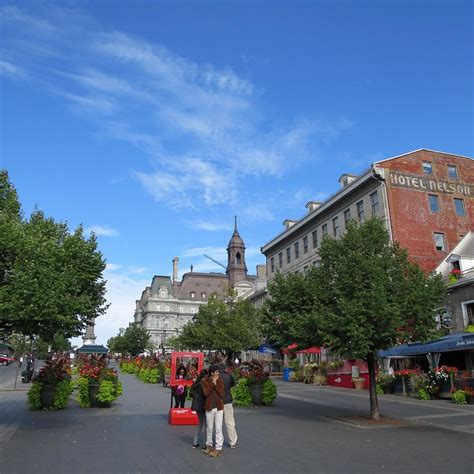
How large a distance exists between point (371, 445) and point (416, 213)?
2570cm

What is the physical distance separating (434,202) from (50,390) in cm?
2908

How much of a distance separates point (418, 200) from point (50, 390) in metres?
27.5

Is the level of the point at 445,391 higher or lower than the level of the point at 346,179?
lower

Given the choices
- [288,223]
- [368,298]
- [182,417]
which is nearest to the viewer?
[182,417]

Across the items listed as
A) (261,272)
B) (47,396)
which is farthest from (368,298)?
(261,272)

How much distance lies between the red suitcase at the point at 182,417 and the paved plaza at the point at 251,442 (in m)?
0.27

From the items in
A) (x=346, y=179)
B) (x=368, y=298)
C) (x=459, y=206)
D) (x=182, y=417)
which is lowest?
(x=182, y=417)

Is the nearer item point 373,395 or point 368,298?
point 368,298

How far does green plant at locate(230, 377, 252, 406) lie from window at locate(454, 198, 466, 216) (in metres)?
24.3

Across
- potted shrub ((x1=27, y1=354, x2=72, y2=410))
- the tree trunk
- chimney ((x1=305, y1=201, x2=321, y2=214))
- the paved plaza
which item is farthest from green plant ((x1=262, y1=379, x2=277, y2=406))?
chimney ((x1=305, y1=201, x2=321, y2=214))

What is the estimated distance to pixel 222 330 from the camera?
40.4 meters

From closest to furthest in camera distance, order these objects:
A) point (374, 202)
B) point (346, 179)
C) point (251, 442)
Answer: point (251, 442) < point (374, 202) < point (346, 179)

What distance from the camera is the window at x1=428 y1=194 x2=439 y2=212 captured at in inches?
1349

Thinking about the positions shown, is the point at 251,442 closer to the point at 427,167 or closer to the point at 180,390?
the point at 180,390
